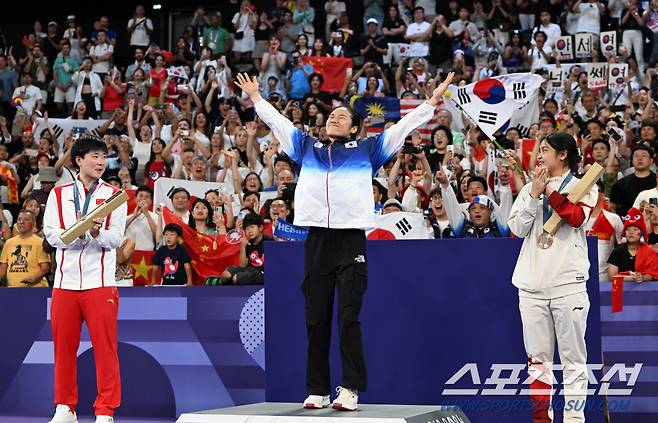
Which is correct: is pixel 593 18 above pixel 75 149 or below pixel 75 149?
above

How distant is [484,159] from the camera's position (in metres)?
13.6

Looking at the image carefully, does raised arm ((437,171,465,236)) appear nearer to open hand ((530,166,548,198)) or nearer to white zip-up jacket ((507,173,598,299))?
white zip-up jacket ((507,173,598,299))

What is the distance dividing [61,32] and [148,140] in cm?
908

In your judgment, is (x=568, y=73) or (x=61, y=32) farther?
(x=61, y=32)

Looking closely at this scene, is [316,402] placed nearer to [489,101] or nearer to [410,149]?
[489,101]

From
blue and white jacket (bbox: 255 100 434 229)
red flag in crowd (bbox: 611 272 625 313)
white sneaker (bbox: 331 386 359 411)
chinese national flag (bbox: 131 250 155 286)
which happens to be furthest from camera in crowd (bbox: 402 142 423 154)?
white sneaker (bbox: 331 386 359 411)

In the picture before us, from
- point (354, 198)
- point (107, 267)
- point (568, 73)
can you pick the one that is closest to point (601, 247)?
point (354, 198)

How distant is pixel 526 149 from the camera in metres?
13.1

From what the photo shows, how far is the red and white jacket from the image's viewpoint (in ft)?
25.9

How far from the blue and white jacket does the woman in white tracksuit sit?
Answer: 106 centimetres

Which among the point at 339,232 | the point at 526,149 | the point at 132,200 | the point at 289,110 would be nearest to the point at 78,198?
the point at 339,232

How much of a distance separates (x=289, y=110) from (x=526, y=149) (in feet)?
14.6

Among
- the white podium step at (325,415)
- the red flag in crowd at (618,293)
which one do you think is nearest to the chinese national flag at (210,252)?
the red flag in crowd at (618,293)

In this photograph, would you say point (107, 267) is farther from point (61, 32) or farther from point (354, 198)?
point (61, 32)
